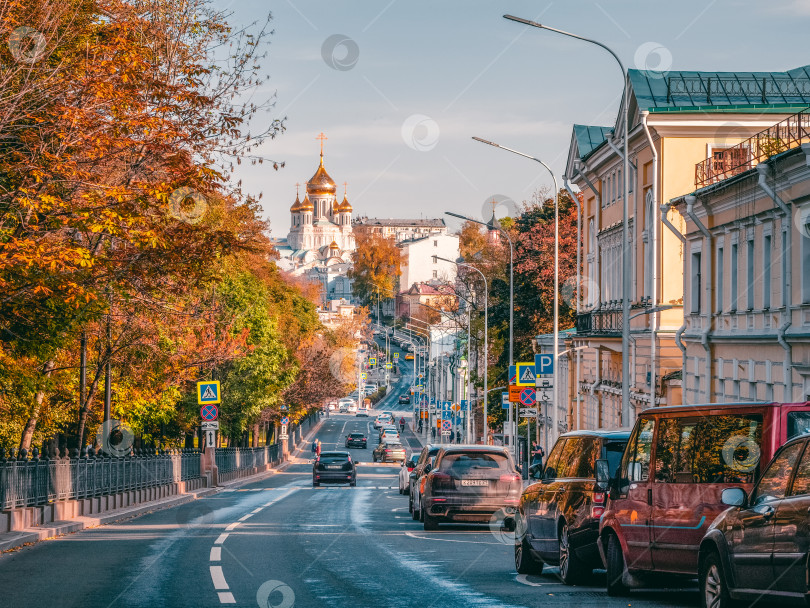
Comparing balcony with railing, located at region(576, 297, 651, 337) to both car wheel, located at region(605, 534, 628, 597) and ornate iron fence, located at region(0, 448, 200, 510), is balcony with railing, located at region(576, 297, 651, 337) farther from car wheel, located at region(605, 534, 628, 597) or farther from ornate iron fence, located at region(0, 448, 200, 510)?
car wheel, located at region(605, 534, 628, 597)

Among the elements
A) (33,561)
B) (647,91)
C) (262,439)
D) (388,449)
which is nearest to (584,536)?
(33,561)

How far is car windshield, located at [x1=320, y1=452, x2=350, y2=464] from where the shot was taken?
50.9m

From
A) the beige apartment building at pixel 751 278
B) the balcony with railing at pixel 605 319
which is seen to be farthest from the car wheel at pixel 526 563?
the balcony with railing at pixel 605 319

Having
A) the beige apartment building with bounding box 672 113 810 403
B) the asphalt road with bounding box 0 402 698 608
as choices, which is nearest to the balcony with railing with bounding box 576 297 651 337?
the beige apartment building with bounding box 672 113 810 403

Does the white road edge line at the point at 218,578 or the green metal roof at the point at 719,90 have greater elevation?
the green metal roof at the point at 719,90

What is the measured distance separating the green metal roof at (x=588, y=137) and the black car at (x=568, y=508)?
36512mm

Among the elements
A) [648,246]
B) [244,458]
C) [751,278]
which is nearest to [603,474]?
[751,278]

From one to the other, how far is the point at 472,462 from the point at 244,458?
139 feet

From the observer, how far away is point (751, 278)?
96.2 ft

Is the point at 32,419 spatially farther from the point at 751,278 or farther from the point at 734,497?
the point at 734,497

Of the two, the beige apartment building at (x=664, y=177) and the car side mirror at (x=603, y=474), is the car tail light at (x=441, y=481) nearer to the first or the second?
the car side mirror at (x=603, y=474)

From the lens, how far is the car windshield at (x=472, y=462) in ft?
75.1

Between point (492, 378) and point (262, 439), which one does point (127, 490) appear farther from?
point (262, 439)

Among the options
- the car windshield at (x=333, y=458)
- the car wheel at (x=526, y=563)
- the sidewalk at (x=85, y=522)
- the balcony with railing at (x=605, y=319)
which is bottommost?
the car windshield at (x=333, y=458)
